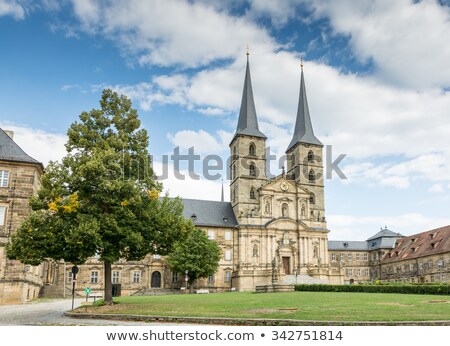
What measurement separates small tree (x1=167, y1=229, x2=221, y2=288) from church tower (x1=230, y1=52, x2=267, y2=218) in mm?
11819

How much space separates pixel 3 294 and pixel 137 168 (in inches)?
630

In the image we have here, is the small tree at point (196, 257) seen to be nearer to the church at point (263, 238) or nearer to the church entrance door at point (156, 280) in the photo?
the church at point (263, 238)

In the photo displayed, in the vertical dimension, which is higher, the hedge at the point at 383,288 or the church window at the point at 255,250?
the church window at the point at 255,250

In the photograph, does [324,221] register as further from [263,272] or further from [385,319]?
[385,319]

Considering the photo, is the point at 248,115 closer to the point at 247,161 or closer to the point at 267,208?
the point at 247,161

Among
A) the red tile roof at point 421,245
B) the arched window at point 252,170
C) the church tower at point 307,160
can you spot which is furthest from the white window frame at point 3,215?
the red tile roof at point 421,245

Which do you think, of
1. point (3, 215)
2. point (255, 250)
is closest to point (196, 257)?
point (255, 250)

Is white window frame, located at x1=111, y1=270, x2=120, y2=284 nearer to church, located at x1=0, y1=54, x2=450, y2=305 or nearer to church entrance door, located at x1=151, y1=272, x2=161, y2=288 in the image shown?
church, located at x1=0, y1=54, x2=450, y2=305

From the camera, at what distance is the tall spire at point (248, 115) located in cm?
6912

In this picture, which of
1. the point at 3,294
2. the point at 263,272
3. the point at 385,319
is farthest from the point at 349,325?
the point at 263,272

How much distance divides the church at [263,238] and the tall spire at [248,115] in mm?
175

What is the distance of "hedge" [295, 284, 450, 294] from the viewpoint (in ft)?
108

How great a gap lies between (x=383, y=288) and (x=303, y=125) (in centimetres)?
4183
